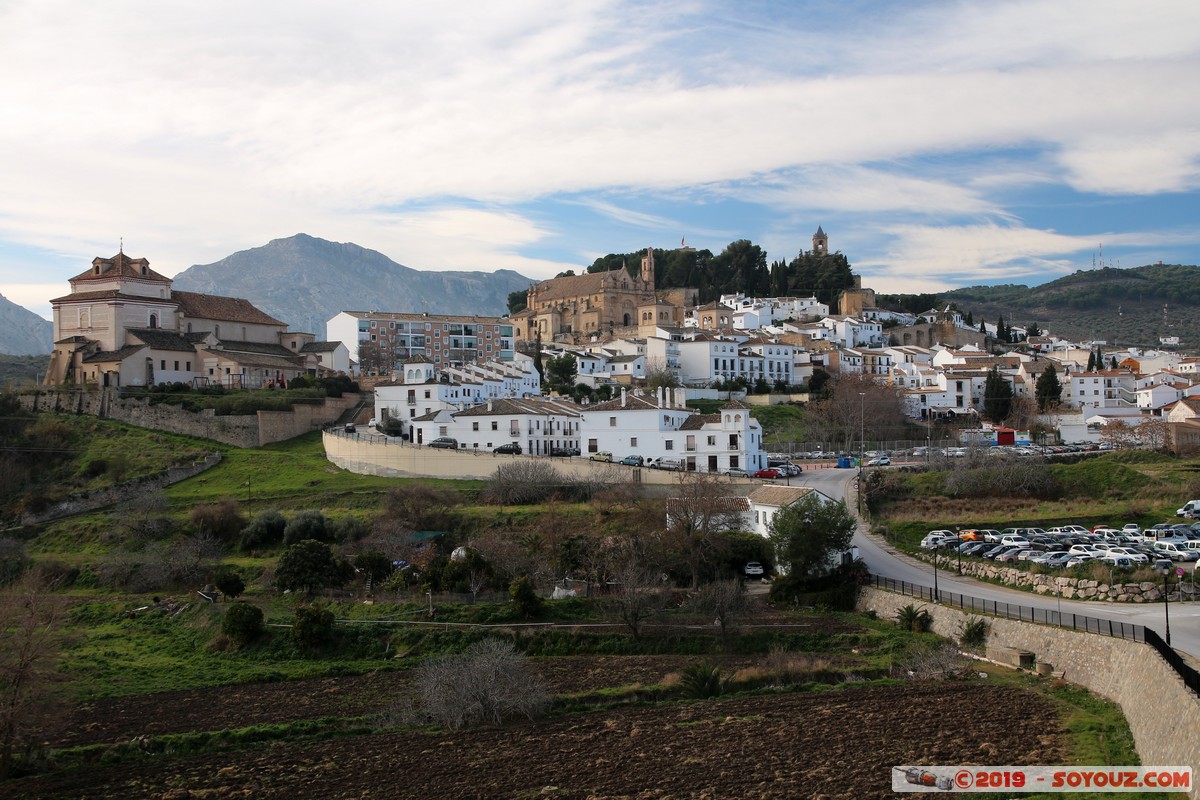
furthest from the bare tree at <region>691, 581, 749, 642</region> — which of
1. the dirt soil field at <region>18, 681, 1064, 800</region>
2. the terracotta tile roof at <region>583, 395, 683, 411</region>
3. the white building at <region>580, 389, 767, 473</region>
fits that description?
the terracotta tile roof at <region>583, 395, 683, 411</region>

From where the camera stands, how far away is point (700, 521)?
3866 centimetres

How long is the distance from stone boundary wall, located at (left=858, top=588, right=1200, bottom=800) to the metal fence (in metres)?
0.17

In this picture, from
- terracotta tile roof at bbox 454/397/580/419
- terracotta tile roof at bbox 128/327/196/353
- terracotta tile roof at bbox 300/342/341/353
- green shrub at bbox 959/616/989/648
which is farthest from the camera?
terracotta tile roof at bbox 300/342/341/353

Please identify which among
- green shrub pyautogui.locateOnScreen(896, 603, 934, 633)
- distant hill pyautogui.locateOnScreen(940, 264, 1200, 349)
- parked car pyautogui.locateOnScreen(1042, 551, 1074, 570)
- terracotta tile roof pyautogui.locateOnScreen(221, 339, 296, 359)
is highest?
distant hill pyautogui.locateOnScreen(940, 264, 1200, 349)

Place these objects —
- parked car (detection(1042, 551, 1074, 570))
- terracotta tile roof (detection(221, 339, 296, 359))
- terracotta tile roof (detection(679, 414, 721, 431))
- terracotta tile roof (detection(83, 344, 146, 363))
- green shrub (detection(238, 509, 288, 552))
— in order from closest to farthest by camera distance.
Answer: parked car (detection(1042, 551, 1074, 570))
green shrub (detection(238, 509, 288, 552))
terracotta tile roof (detection(679, 414, 721, 431))
terracotta tile roof (detection(83, 344, 146, 363))
terracotta tile roof (detection(221, 339, 296, 359))

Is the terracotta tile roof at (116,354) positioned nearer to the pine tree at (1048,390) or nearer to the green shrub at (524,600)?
the green shrub at (524,600)

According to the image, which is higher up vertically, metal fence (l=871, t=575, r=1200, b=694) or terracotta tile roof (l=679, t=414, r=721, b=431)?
terracotta tile roof (l=679, t=414, r=721, b=431)

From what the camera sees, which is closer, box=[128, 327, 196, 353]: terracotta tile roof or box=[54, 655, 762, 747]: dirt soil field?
box=[54, 655, 762, 747]: dirt soil field

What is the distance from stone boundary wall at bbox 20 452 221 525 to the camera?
4828 cm

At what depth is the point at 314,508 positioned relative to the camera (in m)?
46.6

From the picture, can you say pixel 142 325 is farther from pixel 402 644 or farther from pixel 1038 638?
pixel 1038 638

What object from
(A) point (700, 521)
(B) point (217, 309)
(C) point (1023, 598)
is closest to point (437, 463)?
(A) point (700, 521)

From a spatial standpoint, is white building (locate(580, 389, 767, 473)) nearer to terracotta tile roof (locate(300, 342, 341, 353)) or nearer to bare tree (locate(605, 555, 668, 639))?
bare tree (locate(605, 555, 668, 639))

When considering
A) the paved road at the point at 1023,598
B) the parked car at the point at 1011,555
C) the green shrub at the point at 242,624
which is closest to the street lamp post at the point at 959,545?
the paved road at the point at 1023,598
